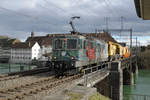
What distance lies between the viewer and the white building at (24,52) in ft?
234

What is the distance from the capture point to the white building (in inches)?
2810

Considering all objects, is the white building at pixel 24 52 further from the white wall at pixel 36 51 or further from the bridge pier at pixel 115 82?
the bridge pier at pixel 115 82

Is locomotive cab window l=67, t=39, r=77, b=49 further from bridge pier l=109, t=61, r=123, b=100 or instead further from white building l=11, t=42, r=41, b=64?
white building l=11, t=42, r=41, b=64

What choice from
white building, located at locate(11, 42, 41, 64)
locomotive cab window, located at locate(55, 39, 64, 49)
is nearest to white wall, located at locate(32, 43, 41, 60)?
white building, located at locate(11, 42, 41, 64)

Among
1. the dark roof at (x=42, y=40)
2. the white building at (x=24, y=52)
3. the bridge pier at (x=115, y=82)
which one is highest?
the dark roof at (x=42, y=40)

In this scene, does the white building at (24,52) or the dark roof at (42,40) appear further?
the dark roof at (42,40)

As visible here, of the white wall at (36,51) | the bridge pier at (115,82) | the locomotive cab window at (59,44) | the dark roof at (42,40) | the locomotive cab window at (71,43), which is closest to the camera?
the locomotive cab window at (71,43)

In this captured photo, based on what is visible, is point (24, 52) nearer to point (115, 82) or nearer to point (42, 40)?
point (42, 40)

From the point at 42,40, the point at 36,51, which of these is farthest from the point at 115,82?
the point at 42,40

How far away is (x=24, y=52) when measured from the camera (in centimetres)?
7269

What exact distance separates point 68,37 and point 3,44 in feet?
255

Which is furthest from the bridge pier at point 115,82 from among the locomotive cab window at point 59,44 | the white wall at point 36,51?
the white wall at point 36,51

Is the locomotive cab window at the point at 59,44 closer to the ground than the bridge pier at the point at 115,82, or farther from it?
farther from it

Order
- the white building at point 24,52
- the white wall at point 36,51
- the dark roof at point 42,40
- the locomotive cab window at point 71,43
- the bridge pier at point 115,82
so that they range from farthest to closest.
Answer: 1. the dark roof at point 42,40
2. the white wall at point 36,51
3. the white building at point 24,52
4. the bridge pier at point 115,82
5. the locomotive cab window at point 71,43
